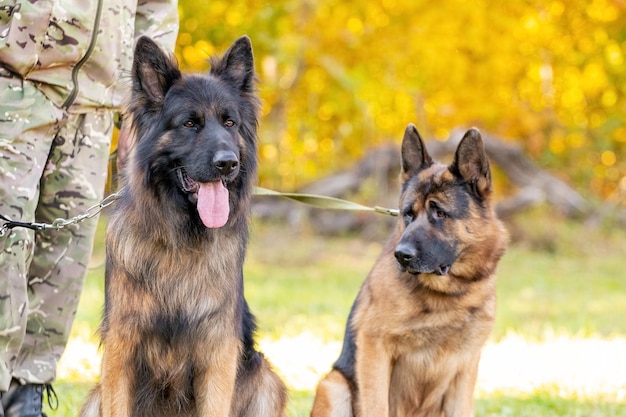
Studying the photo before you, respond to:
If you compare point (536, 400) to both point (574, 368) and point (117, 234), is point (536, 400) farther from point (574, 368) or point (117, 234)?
point (117, 234)

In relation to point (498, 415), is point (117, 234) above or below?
above

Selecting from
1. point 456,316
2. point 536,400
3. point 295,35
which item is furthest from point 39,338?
point 295,35

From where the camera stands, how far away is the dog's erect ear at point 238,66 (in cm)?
393

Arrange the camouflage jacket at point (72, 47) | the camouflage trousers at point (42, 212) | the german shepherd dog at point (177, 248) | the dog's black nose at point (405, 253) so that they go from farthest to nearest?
the dog's black nose at point (405, 253)
the camouflage trousers at point (42, 212)
the camouflage jacket at point (72, 47)
the german shepherd dog at point (177, 248)

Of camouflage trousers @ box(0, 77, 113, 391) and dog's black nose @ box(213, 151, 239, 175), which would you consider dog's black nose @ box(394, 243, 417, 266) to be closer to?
dog's black nose @ box(213, 151, 239, 175)

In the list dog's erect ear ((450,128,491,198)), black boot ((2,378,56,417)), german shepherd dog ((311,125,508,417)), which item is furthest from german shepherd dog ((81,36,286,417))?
dog's erect ear ((450,128,491,198))

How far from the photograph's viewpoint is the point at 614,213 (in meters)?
14.9

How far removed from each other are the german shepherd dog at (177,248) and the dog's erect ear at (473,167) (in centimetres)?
123

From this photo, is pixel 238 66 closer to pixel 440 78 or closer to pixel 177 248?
Result: pixel 177 248

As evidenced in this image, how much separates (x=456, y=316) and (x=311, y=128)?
499 inches

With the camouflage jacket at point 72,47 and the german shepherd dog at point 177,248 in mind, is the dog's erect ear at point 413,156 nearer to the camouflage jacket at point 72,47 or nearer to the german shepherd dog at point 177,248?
the german shepherd dog at point 177,248

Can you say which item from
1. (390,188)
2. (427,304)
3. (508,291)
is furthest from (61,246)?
(390,188)

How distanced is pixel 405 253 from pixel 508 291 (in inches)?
273

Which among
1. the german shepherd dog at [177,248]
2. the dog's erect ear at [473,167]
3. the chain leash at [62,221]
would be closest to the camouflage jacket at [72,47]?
the german shepherd dog at [177,248]
